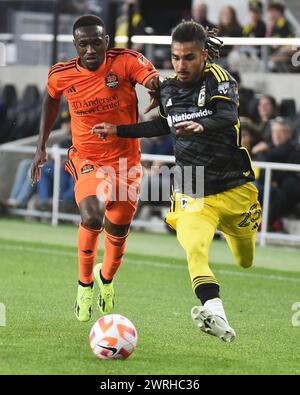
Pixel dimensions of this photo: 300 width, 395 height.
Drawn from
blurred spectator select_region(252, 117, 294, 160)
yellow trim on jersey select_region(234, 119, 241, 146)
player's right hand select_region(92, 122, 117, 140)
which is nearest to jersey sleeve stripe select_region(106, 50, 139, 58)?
player's right hand select_region(92, 122, 117, 140)

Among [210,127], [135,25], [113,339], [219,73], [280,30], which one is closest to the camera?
[113,339]

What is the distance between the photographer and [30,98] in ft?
59.7

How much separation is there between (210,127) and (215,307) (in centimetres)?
126

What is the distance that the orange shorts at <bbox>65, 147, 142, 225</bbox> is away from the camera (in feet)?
26.8

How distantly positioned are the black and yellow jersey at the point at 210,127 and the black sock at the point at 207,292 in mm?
813

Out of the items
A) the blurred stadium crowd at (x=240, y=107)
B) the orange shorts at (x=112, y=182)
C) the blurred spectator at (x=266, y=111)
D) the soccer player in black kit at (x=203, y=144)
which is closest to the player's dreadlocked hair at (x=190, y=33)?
the soccer player in black kit at (x=203, y=144)

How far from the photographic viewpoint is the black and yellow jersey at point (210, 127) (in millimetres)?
7008

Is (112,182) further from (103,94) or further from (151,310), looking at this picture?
(151,310)

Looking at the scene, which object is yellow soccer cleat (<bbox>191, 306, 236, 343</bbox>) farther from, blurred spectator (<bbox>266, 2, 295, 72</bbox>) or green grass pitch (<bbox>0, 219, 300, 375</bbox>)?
blurred spectator (<bbox>266, 2, 295, 72</bbox>)

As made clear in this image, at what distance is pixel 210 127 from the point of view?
22.7 feet

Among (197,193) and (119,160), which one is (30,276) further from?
(197,193)

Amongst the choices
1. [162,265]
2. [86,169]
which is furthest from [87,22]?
[162,265]

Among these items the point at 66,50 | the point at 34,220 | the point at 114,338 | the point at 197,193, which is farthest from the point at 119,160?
the point at 66,50

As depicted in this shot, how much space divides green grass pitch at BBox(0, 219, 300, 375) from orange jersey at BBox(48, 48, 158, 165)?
1.40m
